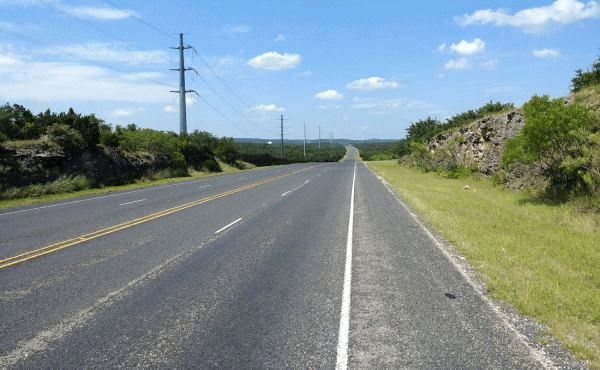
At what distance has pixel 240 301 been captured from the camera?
6531mm

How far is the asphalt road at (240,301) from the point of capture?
4.85 m

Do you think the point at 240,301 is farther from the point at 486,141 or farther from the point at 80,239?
the point at 486,141

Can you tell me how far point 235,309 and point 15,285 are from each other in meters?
3.68

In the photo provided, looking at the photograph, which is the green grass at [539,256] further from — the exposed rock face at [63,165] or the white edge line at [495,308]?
the exposed rock face at [63,165]

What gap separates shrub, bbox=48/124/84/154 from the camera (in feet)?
92.8

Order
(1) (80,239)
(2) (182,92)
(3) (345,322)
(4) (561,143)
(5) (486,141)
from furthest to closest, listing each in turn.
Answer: (2) (182,92) < (5) (486,141) < (4) (561,143) < (1) (80,239) < (3) (345,322)

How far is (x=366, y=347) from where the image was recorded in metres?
5.03

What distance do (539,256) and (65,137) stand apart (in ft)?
89.9

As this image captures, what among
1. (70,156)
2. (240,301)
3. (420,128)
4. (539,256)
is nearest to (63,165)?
(70,156)

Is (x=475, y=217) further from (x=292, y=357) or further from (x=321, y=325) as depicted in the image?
(x=292, y=357)

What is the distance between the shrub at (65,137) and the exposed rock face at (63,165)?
1.99 ft

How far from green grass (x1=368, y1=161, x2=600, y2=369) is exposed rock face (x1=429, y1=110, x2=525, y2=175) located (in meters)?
10.9

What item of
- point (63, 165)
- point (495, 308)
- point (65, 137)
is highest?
point (65, 137)

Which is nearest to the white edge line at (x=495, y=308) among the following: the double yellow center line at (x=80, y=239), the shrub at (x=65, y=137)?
the double yellow center line at (x=80, y=239)
